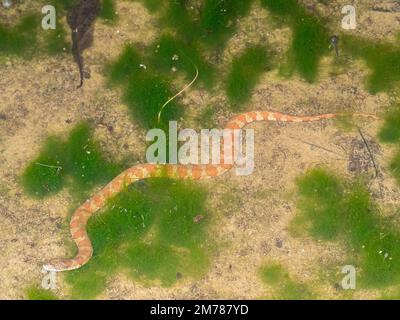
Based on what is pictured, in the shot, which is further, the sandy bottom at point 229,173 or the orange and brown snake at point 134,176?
the sandy bottom at point 229,173

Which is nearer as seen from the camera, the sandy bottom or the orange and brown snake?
the orange and brown snake

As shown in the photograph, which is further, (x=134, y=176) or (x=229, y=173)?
(x=229, y=173)
